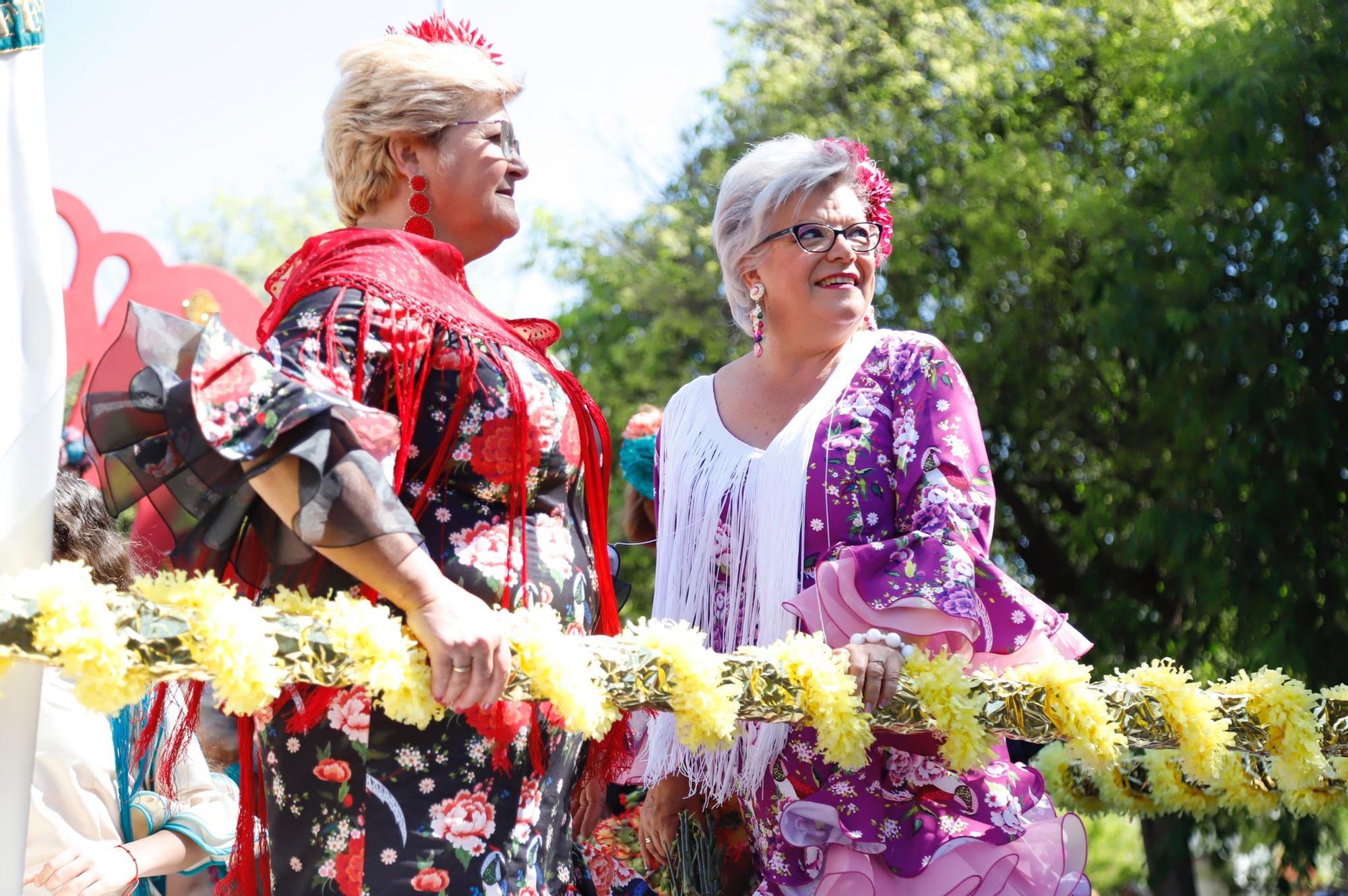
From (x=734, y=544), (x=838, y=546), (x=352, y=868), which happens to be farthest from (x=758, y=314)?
(x=352, y=868)

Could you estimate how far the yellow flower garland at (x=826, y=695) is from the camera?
212 cm

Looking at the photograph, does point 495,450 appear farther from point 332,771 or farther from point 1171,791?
point 1171,791

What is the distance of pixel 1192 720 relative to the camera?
230cm

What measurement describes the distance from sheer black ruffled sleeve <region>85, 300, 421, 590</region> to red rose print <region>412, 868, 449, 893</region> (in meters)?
0.49

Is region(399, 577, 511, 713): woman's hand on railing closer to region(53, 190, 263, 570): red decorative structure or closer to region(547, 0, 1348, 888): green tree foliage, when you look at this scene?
region(53, 190, 263, 570): red decorative structure

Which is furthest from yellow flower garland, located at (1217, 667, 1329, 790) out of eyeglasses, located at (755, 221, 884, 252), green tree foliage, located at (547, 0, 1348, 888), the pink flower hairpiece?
green tree foliage, located at (547, 0, 1348, 888)

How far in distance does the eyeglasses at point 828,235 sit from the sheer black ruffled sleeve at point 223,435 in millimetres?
1264

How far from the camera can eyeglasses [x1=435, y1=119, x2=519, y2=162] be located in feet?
7.55

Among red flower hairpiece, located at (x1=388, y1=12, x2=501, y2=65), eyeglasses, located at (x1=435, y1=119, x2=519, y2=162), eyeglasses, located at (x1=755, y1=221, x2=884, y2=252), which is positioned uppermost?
red flower hairpiece, located at (x1=388, y1=12, x2=501, y2=65)

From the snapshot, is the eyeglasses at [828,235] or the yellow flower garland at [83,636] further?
the eyeglasses at [828,235]

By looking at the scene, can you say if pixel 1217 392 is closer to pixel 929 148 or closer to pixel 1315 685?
pixel 1315 685

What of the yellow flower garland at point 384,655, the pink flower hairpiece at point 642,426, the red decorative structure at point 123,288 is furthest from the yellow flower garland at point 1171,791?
the red decorative structure at point 123,288

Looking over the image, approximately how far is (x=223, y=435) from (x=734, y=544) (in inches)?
50.9

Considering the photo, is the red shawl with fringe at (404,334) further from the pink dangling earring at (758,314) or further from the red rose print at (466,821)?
the pink dangling earring at (758,314)
